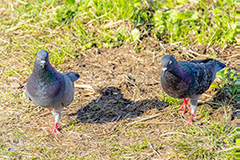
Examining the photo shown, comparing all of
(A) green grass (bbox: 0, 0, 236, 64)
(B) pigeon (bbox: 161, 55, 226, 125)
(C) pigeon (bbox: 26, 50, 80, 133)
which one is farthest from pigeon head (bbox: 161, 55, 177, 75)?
(A) green grass (bbox: 0, 0, 236, 64)

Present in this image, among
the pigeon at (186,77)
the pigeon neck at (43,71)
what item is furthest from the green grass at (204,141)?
the pigeon neck at (43,71)

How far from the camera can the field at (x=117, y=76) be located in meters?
4.59

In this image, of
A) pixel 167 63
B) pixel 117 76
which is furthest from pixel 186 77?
pixel 117 76

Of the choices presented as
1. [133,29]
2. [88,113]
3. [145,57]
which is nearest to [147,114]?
[88,113]

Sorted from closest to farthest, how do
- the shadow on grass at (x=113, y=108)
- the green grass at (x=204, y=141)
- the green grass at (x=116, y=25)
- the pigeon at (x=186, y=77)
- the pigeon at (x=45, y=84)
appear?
1. the green grass at (x=204, y=141)
2. the pigeon at (x=45, y=84)
3. the pigeon at (x=186, y=77)
4. the shadow on grass at (x=113, y=108)
5. the green grass at (x=116, y=25)

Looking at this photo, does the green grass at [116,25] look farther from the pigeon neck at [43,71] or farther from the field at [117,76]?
A: the pigeon neck at [43,71]

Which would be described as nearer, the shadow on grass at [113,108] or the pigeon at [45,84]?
the pigeon at [45,84]

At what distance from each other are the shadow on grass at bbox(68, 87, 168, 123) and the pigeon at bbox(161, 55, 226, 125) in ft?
2.69

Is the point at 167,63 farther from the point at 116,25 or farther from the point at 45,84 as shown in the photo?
the point at 116,25

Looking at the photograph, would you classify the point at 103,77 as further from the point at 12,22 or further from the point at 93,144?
the point at 12,22

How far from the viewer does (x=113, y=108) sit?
555 centimetres

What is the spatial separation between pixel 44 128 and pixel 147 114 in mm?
1823

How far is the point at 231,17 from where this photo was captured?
6805 mm

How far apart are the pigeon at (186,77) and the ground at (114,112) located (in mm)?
520
